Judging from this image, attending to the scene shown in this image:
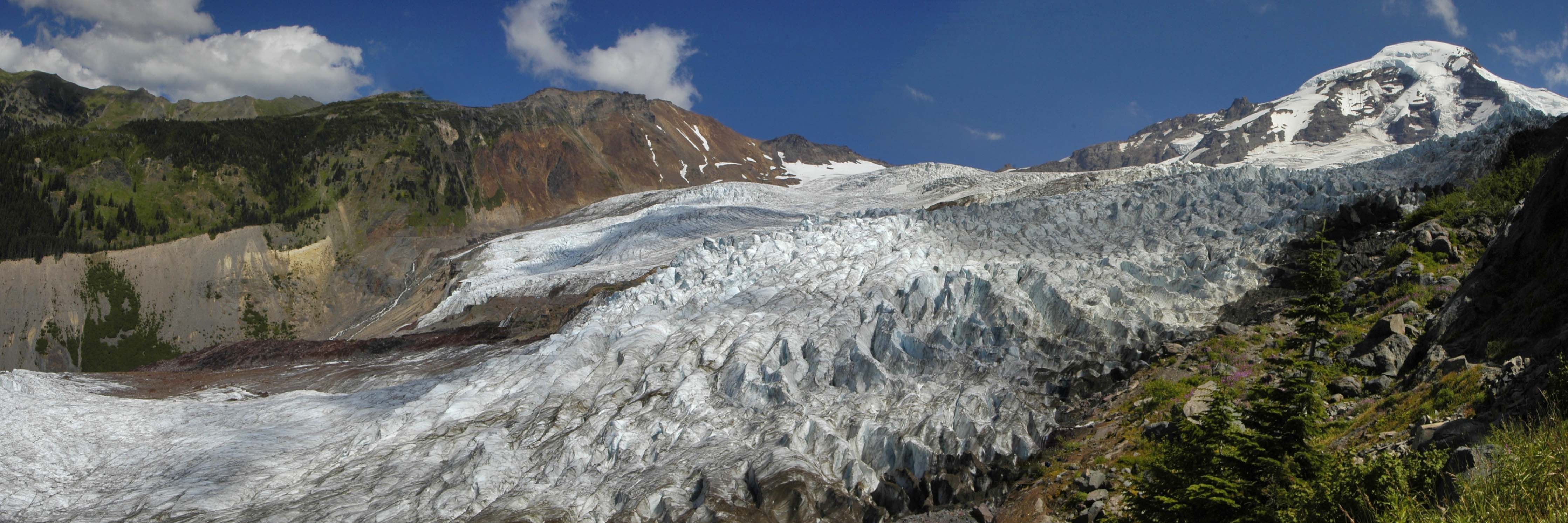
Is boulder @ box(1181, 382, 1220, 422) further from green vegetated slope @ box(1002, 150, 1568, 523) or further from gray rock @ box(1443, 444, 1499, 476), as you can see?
gray rock @ box(1443, 444, 1499, 476)

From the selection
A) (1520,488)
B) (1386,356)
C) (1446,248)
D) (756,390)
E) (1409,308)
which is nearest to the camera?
(1520,488)

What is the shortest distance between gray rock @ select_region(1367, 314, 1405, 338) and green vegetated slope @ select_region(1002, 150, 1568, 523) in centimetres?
4

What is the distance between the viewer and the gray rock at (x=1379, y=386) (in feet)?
52.5

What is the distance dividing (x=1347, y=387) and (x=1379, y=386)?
61 centimetres

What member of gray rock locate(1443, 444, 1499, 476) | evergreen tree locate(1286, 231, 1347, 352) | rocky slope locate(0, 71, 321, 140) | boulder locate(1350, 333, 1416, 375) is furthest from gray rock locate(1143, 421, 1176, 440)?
rocky slope locate(0, 71, 321, 140)

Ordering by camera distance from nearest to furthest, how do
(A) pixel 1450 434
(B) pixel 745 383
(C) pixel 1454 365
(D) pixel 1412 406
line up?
(A) pixel 1450 434 → (D) pixel 1412 406 → (C) pixel 1454 365 → (B) pixel 745 383

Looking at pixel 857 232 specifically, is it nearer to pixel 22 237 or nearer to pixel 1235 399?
pixel 1235 399

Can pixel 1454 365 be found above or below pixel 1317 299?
below

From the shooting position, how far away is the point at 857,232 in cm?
3638

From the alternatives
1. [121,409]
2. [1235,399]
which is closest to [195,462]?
[121,409]

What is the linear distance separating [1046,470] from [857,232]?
18462 mm

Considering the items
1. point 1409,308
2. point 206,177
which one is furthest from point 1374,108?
point 206,177

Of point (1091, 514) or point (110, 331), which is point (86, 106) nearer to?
point (110, 331)

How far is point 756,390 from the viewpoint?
79.9 ft
